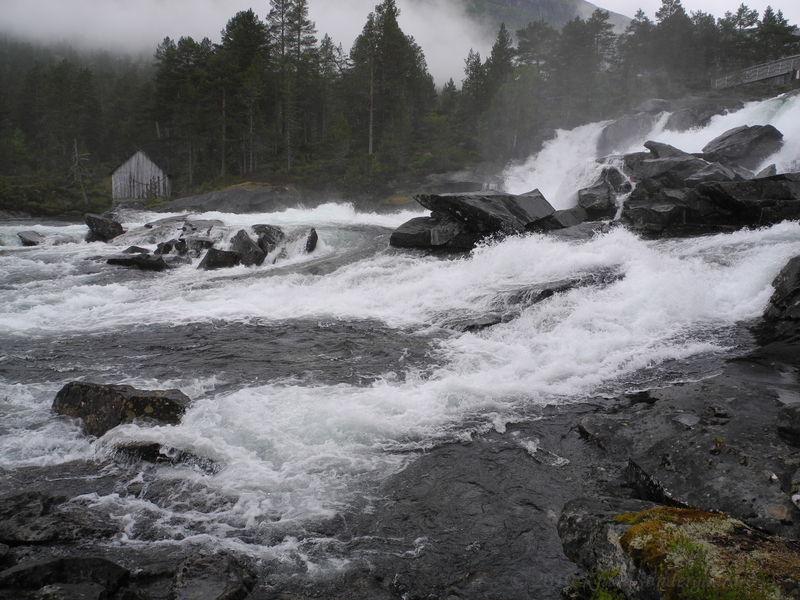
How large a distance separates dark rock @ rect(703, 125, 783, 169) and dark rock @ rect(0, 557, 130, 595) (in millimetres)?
27380

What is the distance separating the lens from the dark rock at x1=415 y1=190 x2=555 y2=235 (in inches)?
766

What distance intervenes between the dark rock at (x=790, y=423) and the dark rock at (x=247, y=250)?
17760 mm

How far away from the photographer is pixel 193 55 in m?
51.3

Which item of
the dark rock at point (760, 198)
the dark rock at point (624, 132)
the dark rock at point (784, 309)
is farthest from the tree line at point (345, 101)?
the dark rock at point (784, 309)

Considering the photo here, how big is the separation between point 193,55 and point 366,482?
5633cm

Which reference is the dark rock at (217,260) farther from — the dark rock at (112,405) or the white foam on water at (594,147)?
the white foam on water at (594,147)

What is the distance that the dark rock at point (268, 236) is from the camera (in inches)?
858

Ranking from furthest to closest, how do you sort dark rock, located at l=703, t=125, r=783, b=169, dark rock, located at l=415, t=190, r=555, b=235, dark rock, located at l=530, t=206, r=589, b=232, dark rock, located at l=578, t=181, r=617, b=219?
dark rock, located at l=703, t=125, r=783, b=169
dark rock, located at l=578, t=181, r=617, b=219
dark rock, located at l=530, t=206, r=589, b=232
dark rock, located at l=415, t=190, r=555, b=235

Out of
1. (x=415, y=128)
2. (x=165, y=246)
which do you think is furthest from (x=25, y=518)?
(x=415, y=128)

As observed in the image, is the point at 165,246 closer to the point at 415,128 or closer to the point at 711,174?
the point at 711,174

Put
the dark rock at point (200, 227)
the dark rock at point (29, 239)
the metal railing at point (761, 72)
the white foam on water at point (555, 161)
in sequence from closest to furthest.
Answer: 1. the dark rock at point (200, 227)
2. the dark rock at point (29, 239)
3. the white foam on water at point (555, 161)
4. the metal railing at point (761, 72)

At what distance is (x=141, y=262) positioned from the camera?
789 inches

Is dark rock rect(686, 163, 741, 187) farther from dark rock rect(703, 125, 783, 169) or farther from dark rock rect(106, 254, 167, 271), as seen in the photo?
dark rock rect(106, 254, 167, 271)

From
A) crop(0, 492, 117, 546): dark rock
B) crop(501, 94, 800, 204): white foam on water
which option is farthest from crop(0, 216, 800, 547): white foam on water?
crop(501, 94, 800, 204): white foam on water
